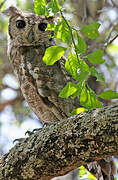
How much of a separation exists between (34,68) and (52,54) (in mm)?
1611

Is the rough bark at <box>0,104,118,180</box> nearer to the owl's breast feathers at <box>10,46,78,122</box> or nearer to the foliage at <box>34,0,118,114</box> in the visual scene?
the foliage at <box>34,0,118,114</box>

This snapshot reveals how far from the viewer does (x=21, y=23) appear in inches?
151

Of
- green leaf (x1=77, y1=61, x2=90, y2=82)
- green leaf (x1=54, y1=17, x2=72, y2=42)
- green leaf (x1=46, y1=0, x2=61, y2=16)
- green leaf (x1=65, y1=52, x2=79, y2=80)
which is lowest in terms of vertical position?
green leaf (x1=77, y1=61, x2=90, y2=82)

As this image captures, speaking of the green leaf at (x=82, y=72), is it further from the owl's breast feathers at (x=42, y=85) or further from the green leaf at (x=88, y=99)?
the owl's breast feathers at (x=42, y=85)

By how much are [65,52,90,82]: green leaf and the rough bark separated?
0.24 m

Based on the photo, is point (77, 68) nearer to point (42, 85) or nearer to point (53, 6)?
point (53, 6)

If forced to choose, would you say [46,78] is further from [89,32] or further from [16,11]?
[89,32]

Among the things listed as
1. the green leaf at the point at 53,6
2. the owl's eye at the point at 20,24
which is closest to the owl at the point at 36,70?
the owl's eye at the point at 20,24

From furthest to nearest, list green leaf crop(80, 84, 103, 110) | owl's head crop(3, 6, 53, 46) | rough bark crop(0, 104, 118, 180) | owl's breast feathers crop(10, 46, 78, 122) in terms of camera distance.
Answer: owl's head crop(3, 6, 53, 46), owl's breast feathers crop(10, 46, 78, 122), green leaf crop(80, 84, 103, 110), rough bark crop(0, 104, 118, 180)

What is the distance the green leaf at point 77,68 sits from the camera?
1.94 m

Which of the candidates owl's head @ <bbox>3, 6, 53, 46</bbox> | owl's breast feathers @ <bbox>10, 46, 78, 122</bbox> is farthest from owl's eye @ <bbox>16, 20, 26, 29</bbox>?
owl's breast feathers @ <bbox>10, 46, 78, 122</bbox>

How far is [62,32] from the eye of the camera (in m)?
2.00

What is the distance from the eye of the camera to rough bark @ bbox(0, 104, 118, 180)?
169cm

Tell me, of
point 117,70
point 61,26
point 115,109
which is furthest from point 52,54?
point 117,70
